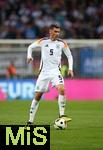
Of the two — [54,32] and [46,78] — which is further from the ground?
[54,32]

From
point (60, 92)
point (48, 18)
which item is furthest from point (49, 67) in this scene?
point (48, 18)

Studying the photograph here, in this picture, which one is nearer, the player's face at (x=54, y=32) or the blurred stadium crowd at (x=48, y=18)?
the player's face at (x=54, y=32)

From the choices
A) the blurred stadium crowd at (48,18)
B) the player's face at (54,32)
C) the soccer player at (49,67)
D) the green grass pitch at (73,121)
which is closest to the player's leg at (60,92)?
the soccer player at (49,67)

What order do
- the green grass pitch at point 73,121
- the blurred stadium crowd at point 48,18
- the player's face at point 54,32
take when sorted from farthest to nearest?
the blurred stadium crowd at point 48,18 → the player's face at point 54,32 → the green grass pitch at point 73,121

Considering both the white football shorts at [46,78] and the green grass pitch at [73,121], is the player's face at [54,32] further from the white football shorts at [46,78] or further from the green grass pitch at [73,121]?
the green grass pitch at [73,121]

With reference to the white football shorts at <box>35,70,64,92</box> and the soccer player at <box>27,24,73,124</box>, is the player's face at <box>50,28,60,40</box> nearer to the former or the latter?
the soccer player at <box>27,24,73,124</box>

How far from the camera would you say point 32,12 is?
3284 cm

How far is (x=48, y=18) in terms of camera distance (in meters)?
32.7

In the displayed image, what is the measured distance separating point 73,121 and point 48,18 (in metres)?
15.2

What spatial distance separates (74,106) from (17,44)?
7.66m

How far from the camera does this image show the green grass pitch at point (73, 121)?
1310cm

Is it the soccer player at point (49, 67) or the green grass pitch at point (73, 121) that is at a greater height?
the soccer player at point (49, 67)

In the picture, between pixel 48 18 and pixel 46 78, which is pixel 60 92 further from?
pixel 48 18

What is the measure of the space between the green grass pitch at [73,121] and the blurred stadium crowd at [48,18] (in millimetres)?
6804
